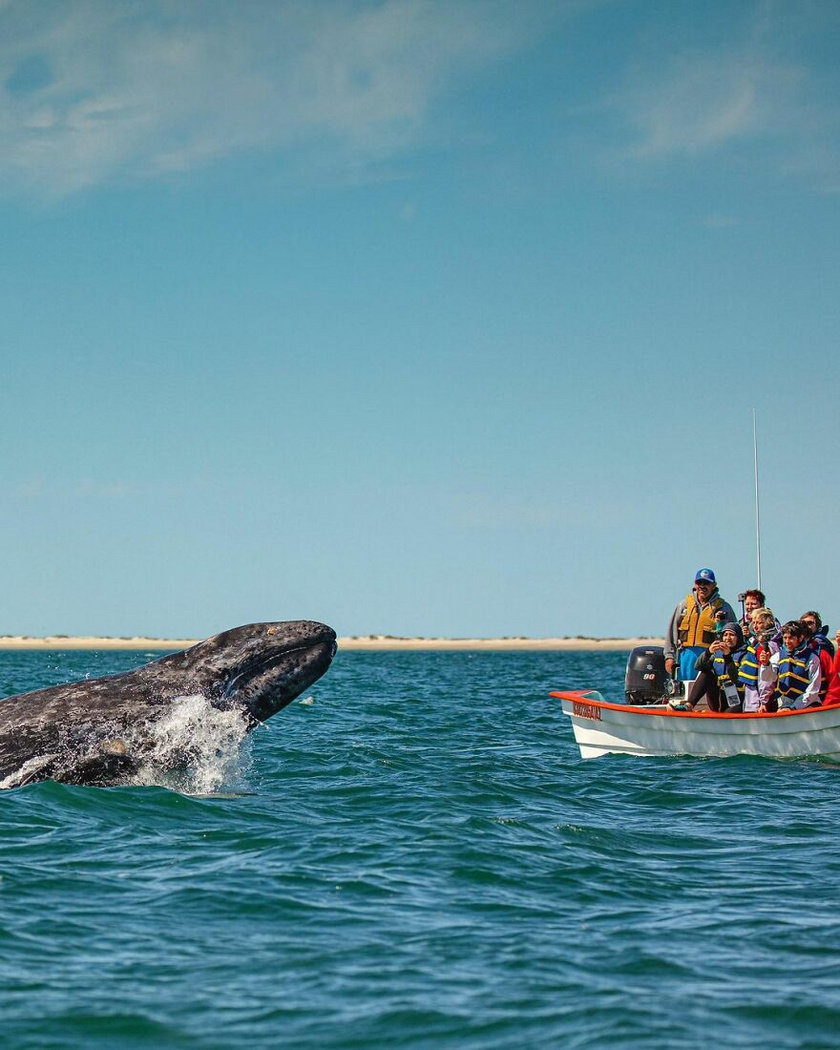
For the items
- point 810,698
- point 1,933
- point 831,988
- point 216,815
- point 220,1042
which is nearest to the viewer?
point 220,1042

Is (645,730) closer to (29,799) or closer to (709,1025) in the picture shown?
(29,799)

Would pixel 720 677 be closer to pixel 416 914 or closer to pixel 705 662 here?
pixel 705 662

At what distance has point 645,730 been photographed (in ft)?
59.9

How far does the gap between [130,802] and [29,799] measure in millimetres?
952

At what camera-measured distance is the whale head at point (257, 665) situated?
34.4 feet

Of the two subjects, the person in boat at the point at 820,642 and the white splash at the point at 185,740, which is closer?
the white splash at the point at 185,740

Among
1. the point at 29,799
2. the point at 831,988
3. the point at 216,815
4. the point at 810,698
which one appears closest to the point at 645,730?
the point at 810,698

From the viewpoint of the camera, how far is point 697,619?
18031 mm

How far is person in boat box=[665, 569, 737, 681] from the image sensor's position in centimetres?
1795

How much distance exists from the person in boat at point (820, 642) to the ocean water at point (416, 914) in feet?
9.77

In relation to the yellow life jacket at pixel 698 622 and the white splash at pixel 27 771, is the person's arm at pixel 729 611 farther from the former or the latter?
the white splash at pixel 27 771

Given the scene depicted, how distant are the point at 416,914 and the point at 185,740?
3.34m

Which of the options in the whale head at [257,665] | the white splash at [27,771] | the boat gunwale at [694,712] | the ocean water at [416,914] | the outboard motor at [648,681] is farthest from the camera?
the outboard motor at [648,681]

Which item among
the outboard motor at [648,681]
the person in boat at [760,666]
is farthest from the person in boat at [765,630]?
the outboard motor at [648,681]
